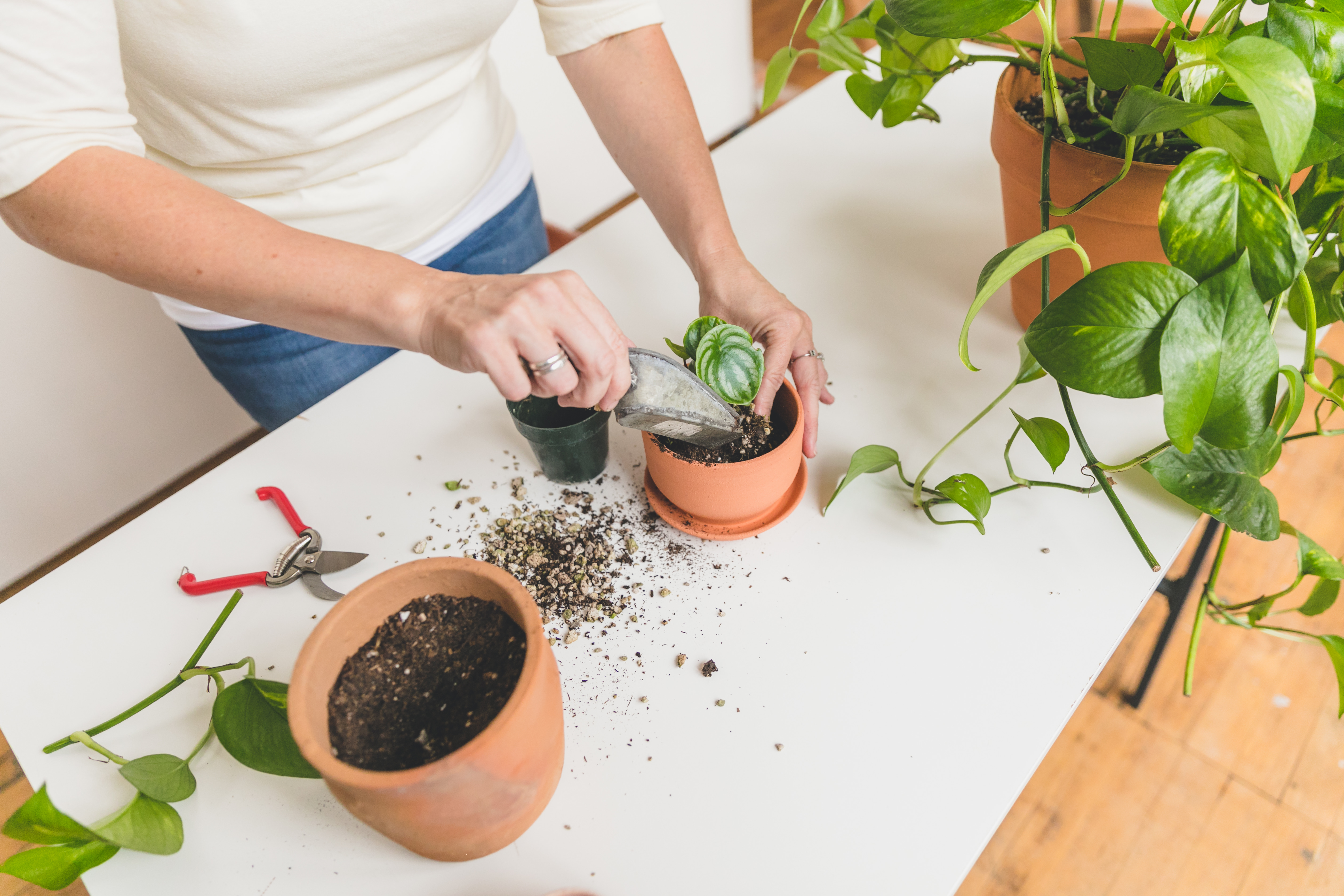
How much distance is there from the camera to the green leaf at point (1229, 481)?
0.61 m

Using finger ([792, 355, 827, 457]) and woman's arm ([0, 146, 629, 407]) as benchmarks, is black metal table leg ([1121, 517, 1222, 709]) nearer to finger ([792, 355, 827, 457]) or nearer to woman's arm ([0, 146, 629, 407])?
finger ([792, 355, 827, 457])

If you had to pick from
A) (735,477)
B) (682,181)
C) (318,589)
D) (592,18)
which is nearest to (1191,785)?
(735,477)

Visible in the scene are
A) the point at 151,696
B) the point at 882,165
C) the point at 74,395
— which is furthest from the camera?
the point at 74,395

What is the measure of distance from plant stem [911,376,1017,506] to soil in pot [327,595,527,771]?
39 cm

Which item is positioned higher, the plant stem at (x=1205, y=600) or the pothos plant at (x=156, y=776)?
the pothos plant at (x=156, y=776)

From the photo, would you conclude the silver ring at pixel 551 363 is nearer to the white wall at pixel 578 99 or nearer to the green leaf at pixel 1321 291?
the green leaf at pixel 1321 291

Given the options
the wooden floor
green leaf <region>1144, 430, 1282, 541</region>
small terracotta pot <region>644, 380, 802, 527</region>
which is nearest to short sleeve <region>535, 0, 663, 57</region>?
small terracotta pot <region>644, 380, 802, 527</region>

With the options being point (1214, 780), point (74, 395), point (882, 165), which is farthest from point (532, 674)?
point (74, 395)

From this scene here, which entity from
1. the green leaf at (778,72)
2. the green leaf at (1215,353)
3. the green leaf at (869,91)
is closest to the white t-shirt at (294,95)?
the green leaf at (778,72)

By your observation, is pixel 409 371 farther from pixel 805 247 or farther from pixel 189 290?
pixel 805 247

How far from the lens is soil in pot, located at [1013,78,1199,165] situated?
68 cm

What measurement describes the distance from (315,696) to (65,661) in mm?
351

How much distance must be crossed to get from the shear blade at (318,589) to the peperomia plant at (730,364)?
1.24 feet

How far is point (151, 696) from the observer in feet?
2.06
